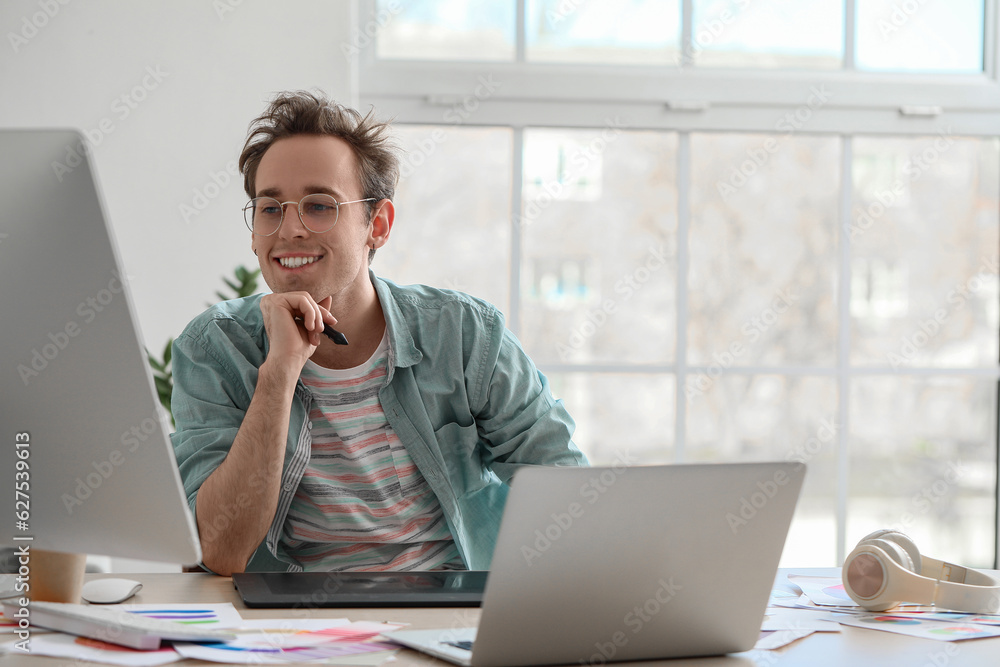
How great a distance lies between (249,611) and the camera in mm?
976

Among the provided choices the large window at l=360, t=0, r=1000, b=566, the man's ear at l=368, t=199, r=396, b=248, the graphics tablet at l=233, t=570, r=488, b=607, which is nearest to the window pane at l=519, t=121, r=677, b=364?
the large window at l=360, t=0, r=1000, b=566

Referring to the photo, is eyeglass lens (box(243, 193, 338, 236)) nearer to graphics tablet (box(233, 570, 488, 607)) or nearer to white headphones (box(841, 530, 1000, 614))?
graphics tablet (box(233, 570, 488, 607))

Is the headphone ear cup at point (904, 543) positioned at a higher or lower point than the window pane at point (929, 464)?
higher

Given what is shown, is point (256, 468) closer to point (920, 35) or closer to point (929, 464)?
point (929, 464)

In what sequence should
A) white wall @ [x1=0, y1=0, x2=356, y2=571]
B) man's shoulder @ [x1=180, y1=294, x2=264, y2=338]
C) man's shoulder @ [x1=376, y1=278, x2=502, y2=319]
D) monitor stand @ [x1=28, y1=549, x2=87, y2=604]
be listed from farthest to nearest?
white wall @ [x1=0, y1=0, x2=356, y2=571], man's shoulder @ [x1=376, y1=278, x2=502, y2=319], man's shoulder @ [x1=180, y1=294, x2=264, y2=338], monitor stand @ [x1=28, y1=549, x2=87, y2=604]

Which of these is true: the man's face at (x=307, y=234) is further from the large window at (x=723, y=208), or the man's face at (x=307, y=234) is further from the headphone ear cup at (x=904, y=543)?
the large window at (x=723, y=208)

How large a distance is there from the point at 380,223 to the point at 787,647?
1103mm

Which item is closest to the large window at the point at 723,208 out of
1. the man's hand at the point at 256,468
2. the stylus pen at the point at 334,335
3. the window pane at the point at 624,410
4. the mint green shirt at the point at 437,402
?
the window pane at the point at 624,410

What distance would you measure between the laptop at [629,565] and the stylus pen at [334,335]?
68cm

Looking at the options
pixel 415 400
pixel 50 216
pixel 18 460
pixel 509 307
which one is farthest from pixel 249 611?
pixel 509 307

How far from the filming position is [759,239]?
8.91 feet

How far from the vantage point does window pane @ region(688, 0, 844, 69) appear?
2.71 m

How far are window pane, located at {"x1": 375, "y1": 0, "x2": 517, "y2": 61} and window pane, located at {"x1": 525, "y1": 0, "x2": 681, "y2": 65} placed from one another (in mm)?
76

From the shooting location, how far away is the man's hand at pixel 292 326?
142cm
